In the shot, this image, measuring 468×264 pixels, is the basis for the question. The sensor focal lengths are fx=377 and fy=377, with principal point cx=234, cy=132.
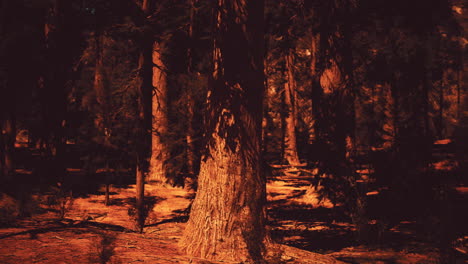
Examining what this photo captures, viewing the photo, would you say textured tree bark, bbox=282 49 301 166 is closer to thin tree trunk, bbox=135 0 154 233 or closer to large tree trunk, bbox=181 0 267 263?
thin tree trunk, bbox=135 0 154 233

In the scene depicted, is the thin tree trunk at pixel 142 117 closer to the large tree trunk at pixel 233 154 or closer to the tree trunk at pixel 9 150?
the large tree trunk at pixel 233 154

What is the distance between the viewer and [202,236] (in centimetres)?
570

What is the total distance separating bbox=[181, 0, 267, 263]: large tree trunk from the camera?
568cm

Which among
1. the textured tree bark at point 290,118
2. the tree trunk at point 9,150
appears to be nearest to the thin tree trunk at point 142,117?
the tree trunk at point 9,150

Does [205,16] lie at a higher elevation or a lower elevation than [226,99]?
higher

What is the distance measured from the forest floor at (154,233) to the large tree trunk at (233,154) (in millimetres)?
414

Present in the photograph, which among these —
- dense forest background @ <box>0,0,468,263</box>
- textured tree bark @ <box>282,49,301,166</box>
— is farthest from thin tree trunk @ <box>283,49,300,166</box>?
dense forest background @ <box>0,0,468,263</box>

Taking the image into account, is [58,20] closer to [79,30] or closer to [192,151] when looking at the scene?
[79,30]

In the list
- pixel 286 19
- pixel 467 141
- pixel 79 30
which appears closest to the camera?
pixel 467 141

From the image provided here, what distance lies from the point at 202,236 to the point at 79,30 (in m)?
14.5

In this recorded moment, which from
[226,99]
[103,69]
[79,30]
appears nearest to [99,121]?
[103,69]

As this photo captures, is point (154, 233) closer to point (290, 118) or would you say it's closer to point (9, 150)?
point (9, 150)

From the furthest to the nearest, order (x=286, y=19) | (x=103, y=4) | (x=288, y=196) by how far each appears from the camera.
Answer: (x=288, y=196)
(x=286, y=19)
(x=103, y=4)

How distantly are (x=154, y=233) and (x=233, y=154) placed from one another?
4.97 m
